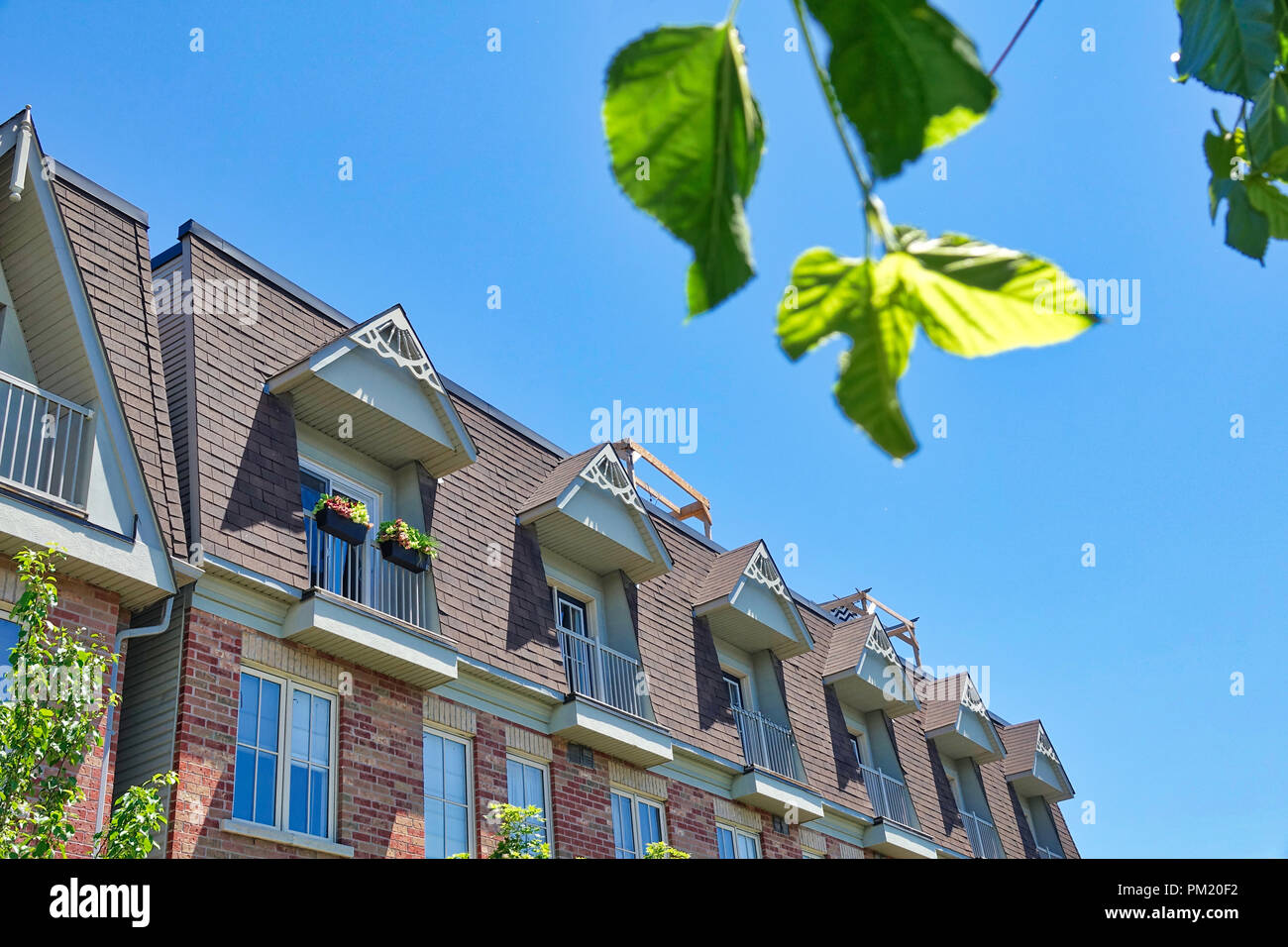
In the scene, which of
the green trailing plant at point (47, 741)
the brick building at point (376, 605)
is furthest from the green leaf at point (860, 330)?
the brick building at point (376, 605)

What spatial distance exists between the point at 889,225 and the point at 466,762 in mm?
12518

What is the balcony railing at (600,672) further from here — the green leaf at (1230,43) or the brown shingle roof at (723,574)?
the green leaf at (1230,43)

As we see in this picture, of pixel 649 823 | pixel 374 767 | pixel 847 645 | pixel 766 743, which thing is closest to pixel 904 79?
pixel 374 767

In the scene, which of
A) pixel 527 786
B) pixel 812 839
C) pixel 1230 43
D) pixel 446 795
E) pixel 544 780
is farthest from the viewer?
pixel 812 839

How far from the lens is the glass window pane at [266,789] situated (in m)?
10.1

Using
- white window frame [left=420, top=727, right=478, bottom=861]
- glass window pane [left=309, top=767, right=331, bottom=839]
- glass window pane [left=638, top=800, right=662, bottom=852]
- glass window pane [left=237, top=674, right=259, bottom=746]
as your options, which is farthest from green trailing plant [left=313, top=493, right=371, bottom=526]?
glass window pane [left=638, top=800, right=662, bottom=852]

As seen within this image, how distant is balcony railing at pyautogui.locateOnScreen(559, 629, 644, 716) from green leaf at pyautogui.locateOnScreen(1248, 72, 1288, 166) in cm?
1330

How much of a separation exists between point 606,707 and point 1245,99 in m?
13.3

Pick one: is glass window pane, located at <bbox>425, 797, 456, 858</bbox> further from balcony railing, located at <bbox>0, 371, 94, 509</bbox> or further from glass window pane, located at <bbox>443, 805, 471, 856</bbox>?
balcony railing, located at <bbox>0, 371, 94, 509</bbox>

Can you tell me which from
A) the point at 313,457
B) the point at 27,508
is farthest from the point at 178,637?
the point at 313,457

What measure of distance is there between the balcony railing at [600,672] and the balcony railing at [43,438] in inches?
248

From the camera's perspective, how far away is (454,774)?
486 inches

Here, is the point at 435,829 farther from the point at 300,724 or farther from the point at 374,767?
the point at 300,724
